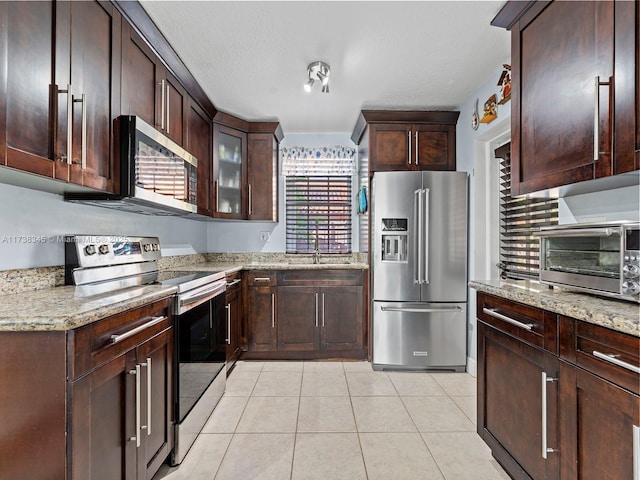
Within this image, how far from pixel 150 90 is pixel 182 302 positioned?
1.33 metres

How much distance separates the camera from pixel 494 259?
2.94 m

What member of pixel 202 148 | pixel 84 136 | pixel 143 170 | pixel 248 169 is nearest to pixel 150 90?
pixel 143 170

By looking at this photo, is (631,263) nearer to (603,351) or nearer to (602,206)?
(603,351)

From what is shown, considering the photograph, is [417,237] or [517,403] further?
[417,237]

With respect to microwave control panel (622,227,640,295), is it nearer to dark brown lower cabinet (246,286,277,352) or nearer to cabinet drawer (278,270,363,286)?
cabinet drawer (278,270,363,286)

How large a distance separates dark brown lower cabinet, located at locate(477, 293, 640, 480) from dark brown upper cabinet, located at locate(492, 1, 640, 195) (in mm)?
635

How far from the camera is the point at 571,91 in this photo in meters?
1.45

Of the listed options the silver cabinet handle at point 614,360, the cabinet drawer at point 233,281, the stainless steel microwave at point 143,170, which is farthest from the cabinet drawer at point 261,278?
the silver cabinet handle at point 614,360

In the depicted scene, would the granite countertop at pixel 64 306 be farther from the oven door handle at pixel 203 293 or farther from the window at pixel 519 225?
the window at pixel 519 225

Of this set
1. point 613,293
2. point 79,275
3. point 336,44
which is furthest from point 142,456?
Answer: point 336,44

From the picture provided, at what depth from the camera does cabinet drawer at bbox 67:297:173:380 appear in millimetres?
1067

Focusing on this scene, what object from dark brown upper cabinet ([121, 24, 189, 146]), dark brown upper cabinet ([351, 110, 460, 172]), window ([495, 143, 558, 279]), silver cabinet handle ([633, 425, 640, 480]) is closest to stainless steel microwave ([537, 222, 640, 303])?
silver cabinet handle ([633, 425, 640, 480])

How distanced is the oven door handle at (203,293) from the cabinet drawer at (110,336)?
21cm

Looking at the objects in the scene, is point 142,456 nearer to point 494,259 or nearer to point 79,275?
point 79,275
